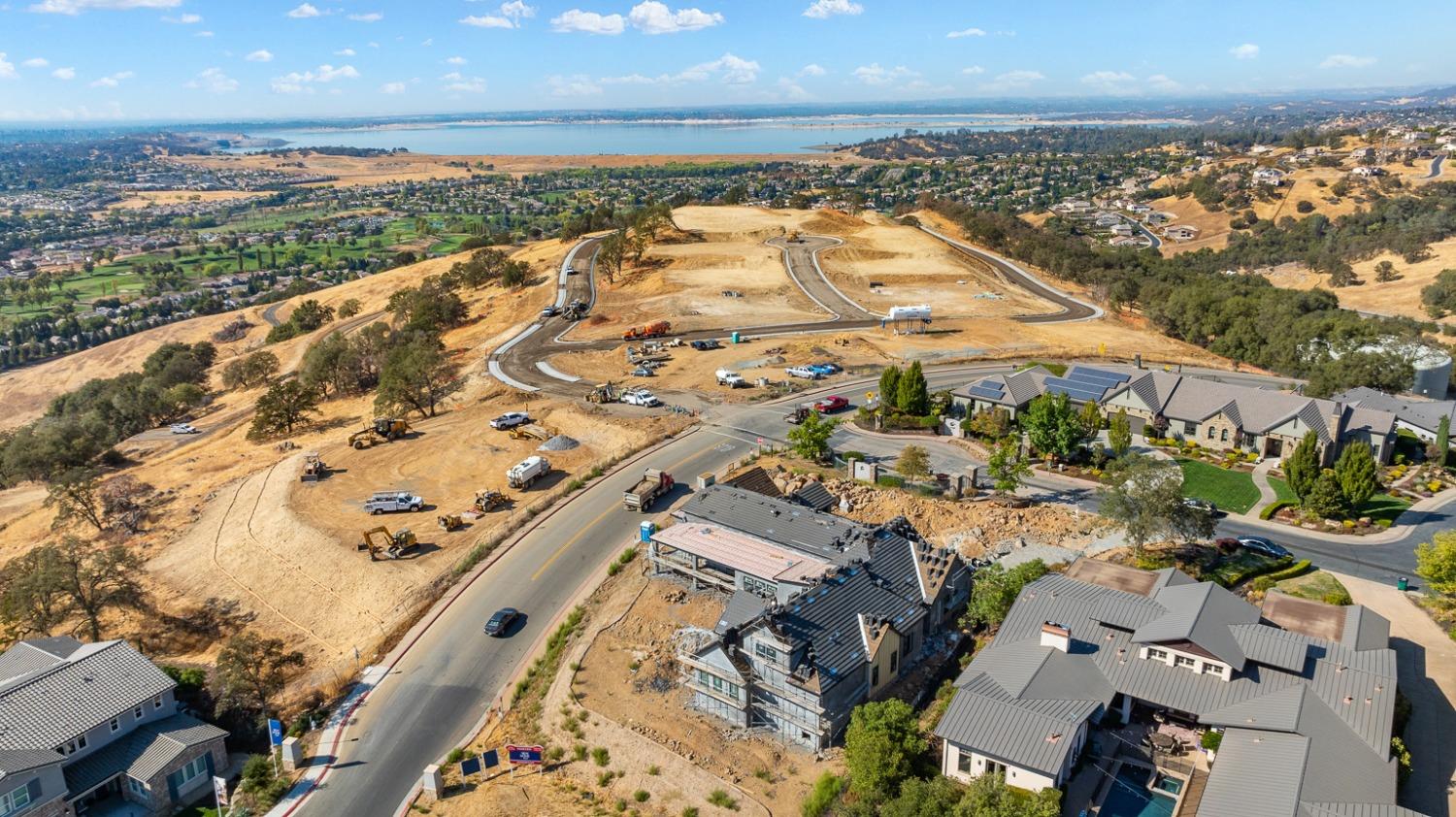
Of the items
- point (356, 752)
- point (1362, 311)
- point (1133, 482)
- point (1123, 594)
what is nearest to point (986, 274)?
point (1362, 311)

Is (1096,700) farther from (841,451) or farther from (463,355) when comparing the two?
(463,355)

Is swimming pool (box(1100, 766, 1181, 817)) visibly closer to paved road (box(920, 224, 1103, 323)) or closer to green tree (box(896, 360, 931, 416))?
green tree (box(896, 360, 931, 416))

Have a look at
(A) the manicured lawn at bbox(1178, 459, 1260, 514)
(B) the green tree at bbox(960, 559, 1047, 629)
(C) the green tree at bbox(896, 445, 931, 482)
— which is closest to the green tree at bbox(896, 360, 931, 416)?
(C) the green tree at bbox(896, 445, 931, 482)

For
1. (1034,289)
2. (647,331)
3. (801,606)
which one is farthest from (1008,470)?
(1034,289)

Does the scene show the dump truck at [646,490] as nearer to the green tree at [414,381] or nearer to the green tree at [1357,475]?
the green tree at [414,381]

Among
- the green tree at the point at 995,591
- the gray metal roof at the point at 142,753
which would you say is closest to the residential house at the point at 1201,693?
the green tree at the point at 995,591

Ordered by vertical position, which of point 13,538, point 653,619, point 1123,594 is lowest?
point 13,538
